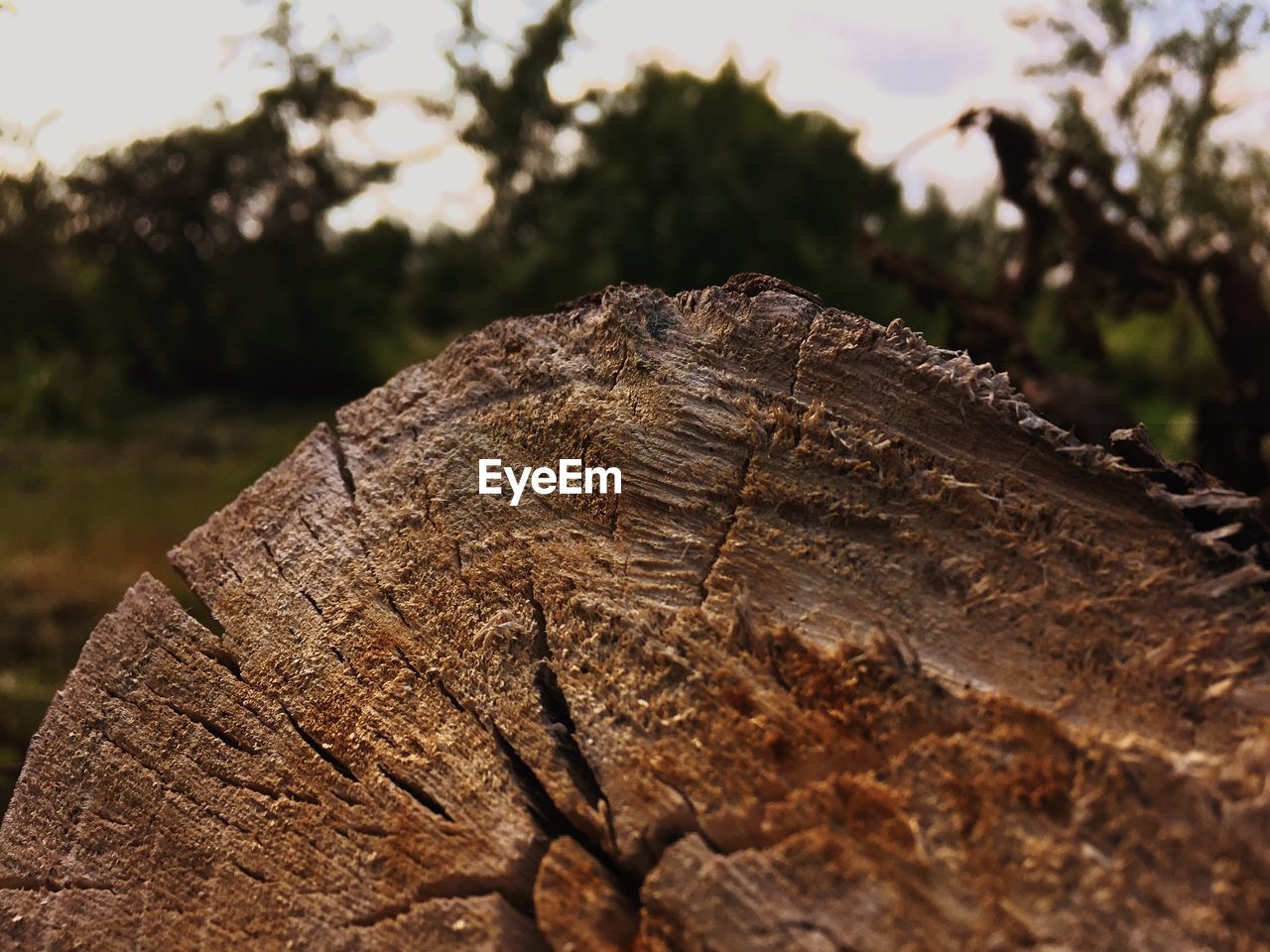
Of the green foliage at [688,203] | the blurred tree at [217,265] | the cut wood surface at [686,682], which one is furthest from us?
the blurred tree at [217,265]

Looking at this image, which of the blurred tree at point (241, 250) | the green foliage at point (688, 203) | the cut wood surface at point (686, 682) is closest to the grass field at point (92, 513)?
the blurred tree at point (241, 250)

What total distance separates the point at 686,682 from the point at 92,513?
23.2 feet

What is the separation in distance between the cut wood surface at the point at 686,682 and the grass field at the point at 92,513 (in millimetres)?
1819

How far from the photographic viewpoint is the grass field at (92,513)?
4887 mm

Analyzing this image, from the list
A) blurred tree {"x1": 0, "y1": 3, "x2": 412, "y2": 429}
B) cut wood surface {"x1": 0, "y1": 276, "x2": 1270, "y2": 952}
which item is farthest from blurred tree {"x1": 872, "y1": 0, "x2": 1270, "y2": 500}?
blurred tree {"x1": 0, "y1": 3, "x2": 412, "y2": 429}

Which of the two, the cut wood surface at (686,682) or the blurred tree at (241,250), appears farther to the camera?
the blurred tree at (241,250)

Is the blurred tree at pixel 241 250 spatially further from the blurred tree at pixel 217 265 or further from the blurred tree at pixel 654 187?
the blurred tree at pixel 654 187

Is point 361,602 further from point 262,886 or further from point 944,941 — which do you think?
point 944,941

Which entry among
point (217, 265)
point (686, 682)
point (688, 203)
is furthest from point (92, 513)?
point (686, 682)

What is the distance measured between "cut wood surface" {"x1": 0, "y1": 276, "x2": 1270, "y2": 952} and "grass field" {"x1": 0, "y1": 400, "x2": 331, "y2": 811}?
1.82 meters

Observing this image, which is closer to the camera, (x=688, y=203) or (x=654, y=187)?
(x=688, y=203)

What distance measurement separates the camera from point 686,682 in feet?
4.28

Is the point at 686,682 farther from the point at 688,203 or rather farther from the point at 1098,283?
the point at 688,203

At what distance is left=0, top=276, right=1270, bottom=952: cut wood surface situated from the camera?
1.11 metres
